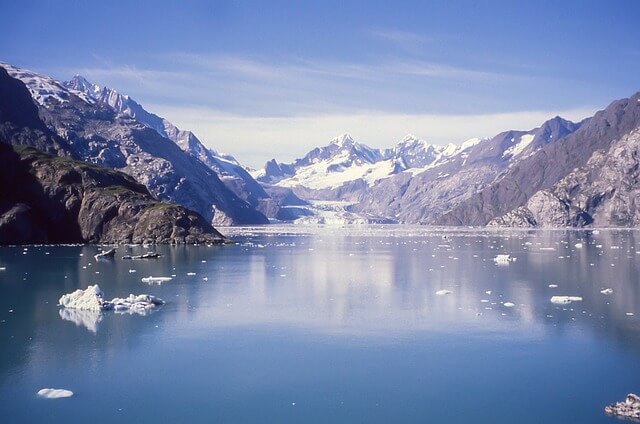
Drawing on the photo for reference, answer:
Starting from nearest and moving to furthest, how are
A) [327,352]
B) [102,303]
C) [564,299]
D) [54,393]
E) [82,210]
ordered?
[54,393] < [327,352] < [102,303] < [564,299] < [82,210]

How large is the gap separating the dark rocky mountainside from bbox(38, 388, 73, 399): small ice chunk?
117986mm

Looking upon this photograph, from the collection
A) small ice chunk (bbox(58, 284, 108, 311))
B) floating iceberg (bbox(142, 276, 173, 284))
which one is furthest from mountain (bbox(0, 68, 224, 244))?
small ice chunk (bbox(58, 284, 108, 311))

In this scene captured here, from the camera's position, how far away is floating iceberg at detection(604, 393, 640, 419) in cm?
2720

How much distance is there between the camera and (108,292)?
64.3 m

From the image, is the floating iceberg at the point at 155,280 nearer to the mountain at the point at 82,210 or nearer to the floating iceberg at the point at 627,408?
the floating iceberg at the point at 627,408

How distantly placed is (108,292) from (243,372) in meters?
33.8

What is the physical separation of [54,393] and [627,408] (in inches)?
1014

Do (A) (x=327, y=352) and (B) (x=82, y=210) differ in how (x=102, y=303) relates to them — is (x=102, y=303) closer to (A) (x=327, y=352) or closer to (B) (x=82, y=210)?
(A) (x=327, y=352)

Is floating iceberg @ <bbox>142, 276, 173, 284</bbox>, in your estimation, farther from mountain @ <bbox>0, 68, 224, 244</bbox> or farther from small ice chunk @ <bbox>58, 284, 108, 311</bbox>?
mountain @ <bbox>0, 68, 224, 244</bbox>

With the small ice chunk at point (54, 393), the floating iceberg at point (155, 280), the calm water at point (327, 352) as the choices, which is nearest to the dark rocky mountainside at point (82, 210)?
the floating iceberg at point (155, 280)

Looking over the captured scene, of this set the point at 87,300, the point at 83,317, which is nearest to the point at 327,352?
the point at 83,317

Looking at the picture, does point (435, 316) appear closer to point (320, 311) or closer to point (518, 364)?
point (320, 311)

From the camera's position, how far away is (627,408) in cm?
2759

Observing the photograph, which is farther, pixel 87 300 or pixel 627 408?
pixel 87 300
